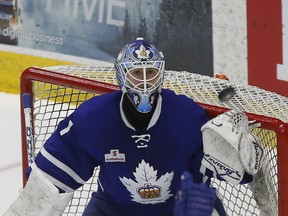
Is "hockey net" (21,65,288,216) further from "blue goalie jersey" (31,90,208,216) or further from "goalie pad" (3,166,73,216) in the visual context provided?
"goalie pad" (3,166,73,216)

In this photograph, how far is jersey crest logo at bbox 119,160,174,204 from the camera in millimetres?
2809

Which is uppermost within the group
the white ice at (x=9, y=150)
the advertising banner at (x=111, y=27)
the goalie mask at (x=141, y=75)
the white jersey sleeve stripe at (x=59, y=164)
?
the advertising banner at (x=111, y=27)

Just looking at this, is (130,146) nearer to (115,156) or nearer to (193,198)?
(115,156)

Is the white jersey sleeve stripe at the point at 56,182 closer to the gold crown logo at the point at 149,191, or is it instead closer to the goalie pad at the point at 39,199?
the goalie pad at the point at 39,199

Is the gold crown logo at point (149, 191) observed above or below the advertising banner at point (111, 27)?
below

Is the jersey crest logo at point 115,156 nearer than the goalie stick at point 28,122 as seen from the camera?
Yes

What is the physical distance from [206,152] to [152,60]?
0.30m

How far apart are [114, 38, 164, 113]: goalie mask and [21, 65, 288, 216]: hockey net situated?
29 centimetres

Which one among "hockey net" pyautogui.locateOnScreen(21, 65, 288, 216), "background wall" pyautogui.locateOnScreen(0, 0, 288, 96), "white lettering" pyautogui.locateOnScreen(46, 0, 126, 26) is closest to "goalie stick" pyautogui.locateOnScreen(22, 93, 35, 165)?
"hockey net" pyautogui.locateOnScreen(21, 65, 288, 216)

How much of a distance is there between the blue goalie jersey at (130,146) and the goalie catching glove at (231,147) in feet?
0.43

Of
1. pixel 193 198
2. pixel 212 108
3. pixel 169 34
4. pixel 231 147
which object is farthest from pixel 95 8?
pixel 193 198

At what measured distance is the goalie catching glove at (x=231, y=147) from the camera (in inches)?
101

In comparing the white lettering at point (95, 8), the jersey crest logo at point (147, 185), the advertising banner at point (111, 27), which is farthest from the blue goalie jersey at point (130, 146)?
the white lettering at point (95, 8)

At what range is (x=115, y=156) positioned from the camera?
280cm
